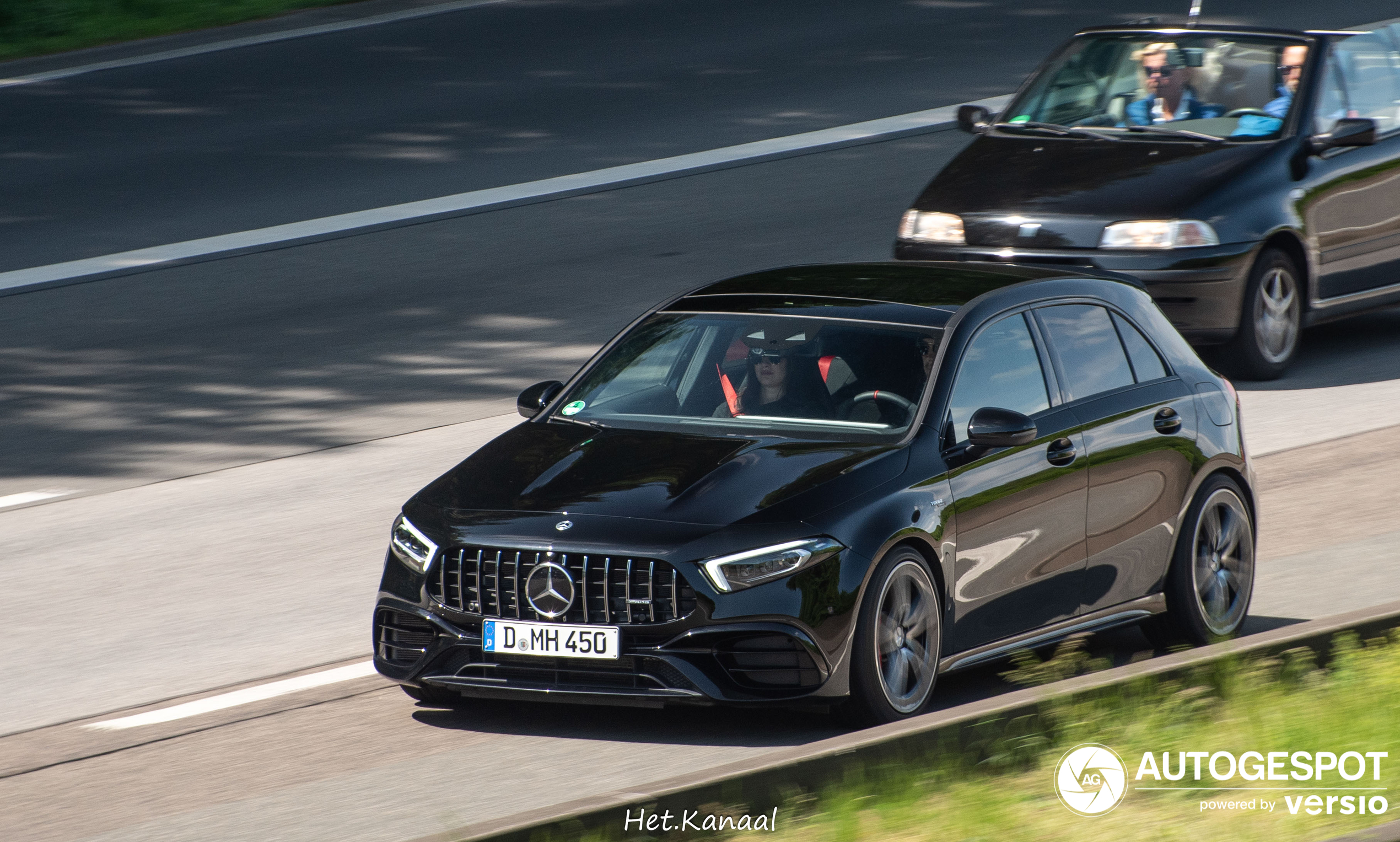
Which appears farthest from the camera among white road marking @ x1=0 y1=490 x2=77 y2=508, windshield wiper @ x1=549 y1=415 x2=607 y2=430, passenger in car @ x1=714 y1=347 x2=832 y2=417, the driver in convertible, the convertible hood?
the driver in convertible

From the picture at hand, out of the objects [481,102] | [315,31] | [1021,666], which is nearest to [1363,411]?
[1021,666]

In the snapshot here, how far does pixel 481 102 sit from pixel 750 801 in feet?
53.9

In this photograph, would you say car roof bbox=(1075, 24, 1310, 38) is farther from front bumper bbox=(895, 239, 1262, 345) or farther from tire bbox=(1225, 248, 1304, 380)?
front bumper bbox=(895, 239, 1262, 345)

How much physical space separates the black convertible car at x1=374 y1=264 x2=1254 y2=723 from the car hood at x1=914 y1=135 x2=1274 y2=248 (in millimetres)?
4017

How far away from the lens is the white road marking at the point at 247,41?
2172 centimetres

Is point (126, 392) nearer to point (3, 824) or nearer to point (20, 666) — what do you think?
point (20, 666)

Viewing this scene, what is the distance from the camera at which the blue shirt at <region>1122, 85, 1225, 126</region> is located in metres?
13.4

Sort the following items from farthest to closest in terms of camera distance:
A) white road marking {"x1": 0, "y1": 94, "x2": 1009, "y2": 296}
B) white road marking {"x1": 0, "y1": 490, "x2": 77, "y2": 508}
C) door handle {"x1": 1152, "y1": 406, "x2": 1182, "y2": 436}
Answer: white road marking {"x1": 0, "y1": 94, "x2": 1009, "y2": 296} → white road marking {"x1": 0, "y1": 490, "x2": 77, "y2": 508} → door handle {"x1": 1152, "y1": 406, "x2": 1182, "y2": 436}

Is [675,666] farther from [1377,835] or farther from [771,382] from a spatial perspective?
[1377,835]

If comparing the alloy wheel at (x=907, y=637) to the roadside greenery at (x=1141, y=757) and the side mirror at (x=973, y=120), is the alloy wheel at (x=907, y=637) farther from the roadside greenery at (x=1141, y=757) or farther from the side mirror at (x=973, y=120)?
the side mirror at (x=973, y=120)

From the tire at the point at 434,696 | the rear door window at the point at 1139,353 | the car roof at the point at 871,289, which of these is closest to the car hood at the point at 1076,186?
the car roof at the point at 871,289

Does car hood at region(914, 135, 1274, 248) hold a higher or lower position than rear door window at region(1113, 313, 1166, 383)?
lower

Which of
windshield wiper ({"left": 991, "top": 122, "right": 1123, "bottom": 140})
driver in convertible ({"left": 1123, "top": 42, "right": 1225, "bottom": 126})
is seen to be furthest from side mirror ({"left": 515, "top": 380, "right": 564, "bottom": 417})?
driver in convertible ({"left": 1123, "top": 42, "right": 1225, "bottom": 126})

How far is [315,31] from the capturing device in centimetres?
2358
